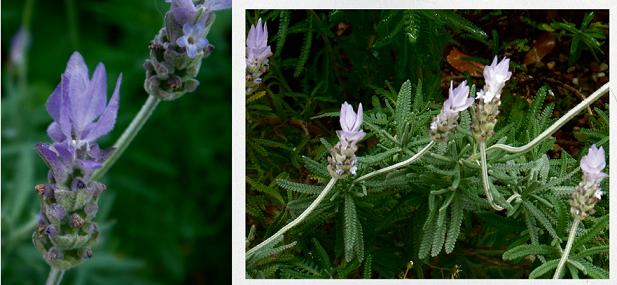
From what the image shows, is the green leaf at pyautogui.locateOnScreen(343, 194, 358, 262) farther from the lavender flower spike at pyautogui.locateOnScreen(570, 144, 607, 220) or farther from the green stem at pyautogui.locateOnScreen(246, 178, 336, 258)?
the lavender flower spike at pyautogui.locateOnScreen(570, 144, 607, 220)

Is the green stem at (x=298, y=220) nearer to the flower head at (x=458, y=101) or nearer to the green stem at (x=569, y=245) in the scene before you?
the flower head at (x=458, y=101)

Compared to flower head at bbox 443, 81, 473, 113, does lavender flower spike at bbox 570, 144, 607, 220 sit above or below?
below

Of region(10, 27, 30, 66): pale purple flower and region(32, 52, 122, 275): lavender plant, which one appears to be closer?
region(32, 52, 122, 275): lavender plant

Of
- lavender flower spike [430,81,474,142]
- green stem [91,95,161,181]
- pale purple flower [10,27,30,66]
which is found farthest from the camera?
pale purple flower [10,27,30,66]

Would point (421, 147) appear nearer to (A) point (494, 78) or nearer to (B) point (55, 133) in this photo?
(A) point (494, 78)

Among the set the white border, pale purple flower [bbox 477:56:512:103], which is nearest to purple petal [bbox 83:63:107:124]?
the white border

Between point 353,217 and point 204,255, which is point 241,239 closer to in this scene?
point 353,217
